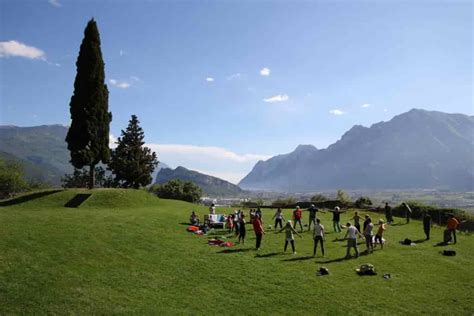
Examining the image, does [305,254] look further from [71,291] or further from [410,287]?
[71,291]

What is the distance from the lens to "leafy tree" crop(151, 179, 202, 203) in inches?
3443

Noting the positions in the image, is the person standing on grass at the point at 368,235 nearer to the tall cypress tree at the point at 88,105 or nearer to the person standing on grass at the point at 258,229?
the person standing on grass at the point at 258,229

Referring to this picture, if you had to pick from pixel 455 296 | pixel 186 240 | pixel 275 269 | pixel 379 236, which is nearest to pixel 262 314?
pixel 275 269

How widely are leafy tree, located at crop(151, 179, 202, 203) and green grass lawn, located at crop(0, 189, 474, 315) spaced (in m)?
56.6

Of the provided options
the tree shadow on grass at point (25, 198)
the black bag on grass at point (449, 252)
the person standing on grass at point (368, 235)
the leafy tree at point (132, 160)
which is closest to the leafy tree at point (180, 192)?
the leafy tree at point (132, 160)

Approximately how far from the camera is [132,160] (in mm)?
71875

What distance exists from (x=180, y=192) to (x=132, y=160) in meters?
18.9

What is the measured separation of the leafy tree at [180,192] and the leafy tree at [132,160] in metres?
13.4

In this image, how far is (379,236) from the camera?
96.2 ft

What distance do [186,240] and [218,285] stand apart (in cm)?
928

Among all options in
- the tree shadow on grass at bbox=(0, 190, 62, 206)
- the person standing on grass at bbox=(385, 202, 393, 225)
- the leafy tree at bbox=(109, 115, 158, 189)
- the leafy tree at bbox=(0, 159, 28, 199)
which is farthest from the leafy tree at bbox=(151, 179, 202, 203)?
the person standing on grass at bbox=(385, 202, 393, 225)

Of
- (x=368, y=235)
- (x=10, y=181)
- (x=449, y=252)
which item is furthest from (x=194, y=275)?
(x=10, y=181)

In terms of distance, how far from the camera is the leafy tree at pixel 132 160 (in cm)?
7119

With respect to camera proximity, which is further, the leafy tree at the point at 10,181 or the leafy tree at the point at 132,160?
the leafy tree at the point at 10,181
